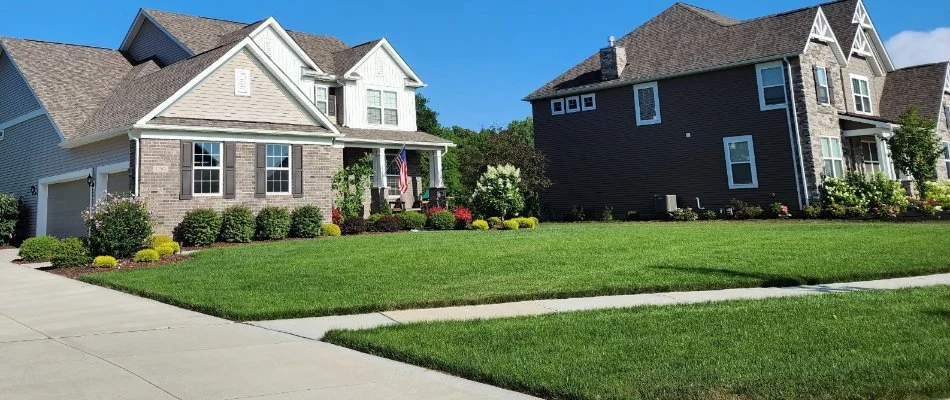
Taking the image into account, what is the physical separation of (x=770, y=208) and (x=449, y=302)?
18899mm

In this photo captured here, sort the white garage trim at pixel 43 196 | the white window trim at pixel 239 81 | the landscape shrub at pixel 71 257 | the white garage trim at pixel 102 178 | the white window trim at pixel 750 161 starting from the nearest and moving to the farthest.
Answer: the landscape shrub at pixel 71 257 → the white garage trim at pixel 102 178 → the white window trim at pixel 239 81 → the white garage trim at pixel 43 196 → the white window trim at pixel 750 161

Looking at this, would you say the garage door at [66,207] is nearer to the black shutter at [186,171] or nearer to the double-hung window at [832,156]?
the black shutter at [186,171]

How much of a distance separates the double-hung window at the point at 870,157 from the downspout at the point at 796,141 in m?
6.40

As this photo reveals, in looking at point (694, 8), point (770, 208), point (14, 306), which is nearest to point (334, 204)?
point (14, 306)

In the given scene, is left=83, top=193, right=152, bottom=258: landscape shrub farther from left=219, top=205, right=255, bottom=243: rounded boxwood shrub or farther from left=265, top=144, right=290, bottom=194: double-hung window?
left=265, top=144, right=290, bottom=194: double-hung window

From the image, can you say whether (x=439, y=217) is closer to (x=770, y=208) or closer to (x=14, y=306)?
(x=770, y=208)

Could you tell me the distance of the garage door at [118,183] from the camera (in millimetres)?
18234

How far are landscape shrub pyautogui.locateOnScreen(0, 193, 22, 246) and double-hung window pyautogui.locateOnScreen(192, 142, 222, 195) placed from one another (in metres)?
9.02

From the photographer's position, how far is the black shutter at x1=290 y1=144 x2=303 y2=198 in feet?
63.2

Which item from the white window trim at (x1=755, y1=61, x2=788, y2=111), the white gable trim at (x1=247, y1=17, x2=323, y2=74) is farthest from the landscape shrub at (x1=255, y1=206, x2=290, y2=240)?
the white window trim at (x1=755, y1=61, x2=788, y2=111)

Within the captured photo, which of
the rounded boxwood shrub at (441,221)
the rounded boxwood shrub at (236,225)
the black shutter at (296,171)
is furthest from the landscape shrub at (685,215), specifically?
the rounded boxwood shrub at (236,225)

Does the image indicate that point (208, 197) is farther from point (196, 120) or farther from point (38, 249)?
point (38, 249)

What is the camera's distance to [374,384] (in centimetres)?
442

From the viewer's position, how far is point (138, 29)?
2550cm
